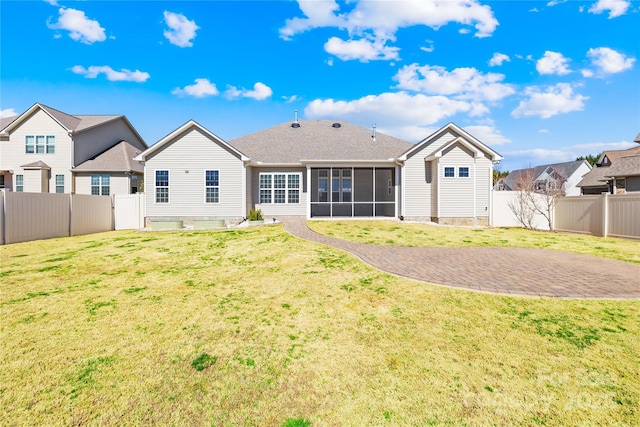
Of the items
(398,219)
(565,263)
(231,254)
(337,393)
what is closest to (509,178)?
(398,219)

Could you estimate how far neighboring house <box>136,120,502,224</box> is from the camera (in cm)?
1873

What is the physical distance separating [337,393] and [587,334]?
411 cm

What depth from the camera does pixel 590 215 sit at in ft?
50.9

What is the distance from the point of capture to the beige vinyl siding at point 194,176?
19062 millimetres

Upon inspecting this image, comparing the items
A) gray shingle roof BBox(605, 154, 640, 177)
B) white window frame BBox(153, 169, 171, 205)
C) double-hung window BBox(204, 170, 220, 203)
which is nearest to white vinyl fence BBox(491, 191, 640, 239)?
gray shingle roof BBox(605, 154, 640, 177)

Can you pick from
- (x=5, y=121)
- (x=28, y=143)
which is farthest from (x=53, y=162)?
(x=5, y=121)

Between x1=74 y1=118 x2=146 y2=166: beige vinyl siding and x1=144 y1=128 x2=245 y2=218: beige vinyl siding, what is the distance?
10884 millimetres

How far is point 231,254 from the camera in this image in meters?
10.8

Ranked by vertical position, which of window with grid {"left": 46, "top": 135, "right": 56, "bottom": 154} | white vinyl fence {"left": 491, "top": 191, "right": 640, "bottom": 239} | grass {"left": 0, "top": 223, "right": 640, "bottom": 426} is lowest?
grass {"left": 0, "top": 223, "right": 640, "bottom": 426}

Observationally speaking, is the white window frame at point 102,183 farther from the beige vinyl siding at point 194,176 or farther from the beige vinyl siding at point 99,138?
the beige vinyl siding at point 194,176

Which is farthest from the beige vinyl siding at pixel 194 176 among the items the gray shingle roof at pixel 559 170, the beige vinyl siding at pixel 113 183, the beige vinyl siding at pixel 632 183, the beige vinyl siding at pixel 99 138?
the gray shingle roof at pixel 559 170

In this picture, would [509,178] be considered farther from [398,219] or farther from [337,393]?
[337,393]

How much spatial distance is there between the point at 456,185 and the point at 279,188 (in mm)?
11258

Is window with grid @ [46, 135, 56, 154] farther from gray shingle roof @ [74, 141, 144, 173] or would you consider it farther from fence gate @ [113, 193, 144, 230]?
fence gate @ [113, 193, 144, 230]
